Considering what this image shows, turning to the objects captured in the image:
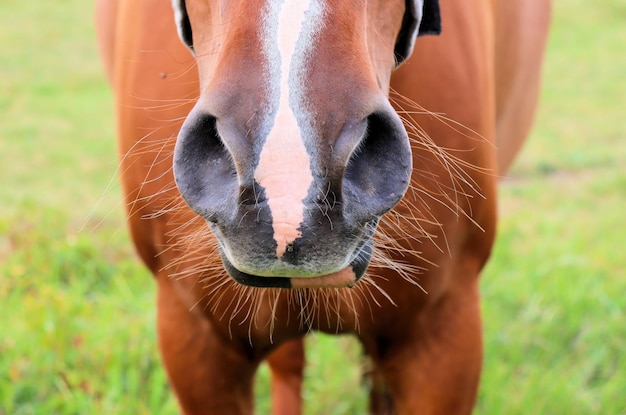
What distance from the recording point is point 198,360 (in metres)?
1.79

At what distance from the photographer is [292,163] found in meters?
0.98

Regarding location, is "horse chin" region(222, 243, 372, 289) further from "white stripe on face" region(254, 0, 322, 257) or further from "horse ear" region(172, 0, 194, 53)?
"horse ear" region(172, 0, 194, 53)

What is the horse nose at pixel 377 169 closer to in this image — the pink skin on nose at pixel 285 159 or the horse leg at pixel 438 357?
the pink skin on nose at pixel 285 159

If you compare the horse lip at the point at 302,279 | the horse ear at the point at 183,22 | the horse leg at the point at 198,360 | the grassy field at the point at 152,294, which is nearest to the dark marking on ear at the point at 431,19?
the horse ear at the point at 183,22

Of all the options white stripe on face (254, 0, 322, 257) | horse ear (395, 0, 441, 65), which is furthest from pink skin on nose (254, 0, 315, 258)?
horse ear (395, 0, 441, 65)

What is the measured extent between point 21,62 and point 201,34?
781 centimetres

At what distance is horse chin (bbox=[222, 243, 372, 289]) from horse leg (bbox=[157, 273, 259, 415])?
651mm

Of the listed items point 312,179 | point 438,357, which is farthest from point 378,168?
point 438,357

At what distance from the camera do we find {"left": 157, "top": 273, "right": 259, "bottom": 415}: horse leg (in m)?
1.78

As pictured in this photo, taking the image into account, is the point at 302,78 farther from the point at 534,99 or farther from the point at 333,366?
the point at 534,99

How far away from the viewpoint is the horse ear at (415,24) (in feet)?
4.47

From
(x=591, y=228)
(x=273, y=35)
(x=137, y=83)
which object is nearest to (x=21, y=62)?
(x=591, y=228)

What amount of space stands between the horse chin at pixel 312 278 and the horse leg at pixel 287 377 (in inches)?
59.3

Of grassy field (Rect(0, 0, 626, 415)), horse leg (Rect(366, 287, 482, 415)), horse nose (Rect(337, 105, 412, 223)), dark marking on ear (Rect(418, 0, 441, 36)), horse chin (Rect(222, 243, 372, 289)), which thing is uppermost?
horse nose (Rect(337, 105, 412, 223))
